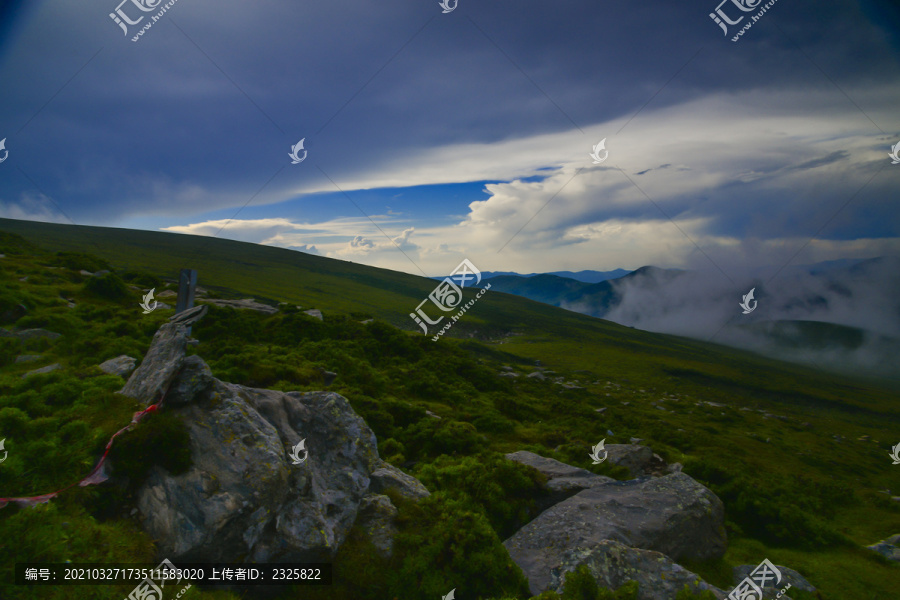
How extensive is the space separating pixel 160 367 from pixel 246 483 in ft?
11.1

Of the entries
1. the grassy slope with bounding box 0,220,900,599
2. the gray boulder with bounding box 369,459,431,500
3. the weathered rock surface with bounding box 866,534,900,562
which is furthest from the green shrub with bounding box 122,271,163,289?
the weathered rock surface with bounding box 866,534,900,562

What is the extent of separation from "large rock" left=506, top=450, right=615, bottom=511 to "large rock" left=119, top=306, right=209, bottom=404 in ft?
39.1

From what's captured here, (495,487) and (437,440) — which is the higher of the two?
(437,440)

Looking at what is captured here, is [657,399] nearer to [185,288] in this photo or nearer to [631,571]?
[631,571]

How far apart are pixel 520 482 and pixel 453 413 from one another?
9.40 m

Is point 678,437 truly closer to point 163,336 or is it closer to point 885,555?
point 885,555

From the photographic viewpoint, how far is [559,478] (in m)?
14.4

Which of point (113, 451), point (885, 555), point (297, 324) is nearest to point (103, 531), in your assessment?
point (113, 451)

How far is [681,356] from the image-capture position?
432 feet

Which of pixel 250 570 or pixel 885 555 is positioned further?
pixel 885 555

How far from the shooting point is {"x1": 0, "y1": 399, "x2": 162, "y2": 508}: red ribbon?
225 inches

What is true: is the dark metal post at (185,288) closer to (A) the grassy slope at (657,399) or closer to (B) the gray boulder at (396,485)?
(B) the gray boulder at (396,485)

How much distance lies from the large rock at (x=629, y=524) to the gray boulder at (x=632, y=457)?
4315 millimetres

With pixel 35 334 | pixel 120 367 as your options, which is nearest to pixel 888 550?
pixel 120 367
